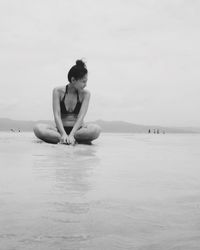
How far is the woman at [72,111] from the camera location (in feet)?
16.3

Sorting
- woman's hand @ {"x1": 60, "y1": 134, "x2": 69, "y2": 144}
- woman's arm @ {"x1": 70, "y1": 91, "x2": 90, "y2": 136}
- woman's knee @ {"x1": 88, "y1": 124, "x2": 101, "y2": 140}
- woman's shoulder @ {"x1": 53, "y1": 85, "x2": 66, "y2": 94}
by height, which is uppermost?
woman's shoulder @ {"x1": 53, "y1": 85, "x2": 66, "y2": 94}

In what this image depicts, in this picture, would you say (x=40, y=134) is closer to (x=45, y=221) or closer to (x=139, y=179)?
(x=139, y=179)

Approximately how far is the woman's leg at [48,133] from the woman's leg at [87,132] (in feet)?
0.86

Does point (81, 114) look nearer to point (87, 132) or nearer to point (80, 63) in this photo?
point (87, 132)

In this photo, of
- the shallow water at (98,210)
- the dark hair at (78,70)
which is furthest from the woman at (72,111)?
the shallow water at (98,210)

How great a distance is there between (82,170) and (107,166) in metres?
0.33

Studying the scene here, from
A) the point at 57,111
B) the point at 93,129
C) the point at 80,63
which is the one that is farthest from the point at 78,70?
the point at 93,129

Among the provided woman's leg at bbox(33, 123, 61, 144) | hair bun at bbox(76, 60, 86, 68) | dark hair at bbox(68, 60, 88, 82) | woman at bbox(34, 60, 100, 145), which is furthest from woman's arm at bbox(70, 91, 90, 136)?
hair bun at bbox(76, 60, 86, 68)

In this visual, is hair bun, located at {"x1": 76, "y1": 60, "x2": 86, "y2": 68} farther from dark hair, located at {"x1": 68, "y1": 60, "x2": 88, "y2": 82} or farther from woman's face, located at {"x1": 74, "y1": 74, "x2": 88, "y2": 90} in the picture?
woman's face, located at {"x1": 74, "y1": 74, "x2": 88, "y2": 90}

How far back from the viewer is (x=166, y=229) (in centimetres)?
119

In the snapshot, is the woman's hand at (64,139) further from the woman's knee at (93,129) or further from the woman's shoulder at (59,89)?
the woman's shoulder at (59,89)

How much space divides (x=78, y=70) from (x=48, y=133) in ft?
3.02

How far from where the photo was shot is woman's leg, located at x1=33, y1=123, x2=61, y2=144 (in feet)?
16.6

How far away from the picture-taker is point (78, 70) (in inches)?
193
